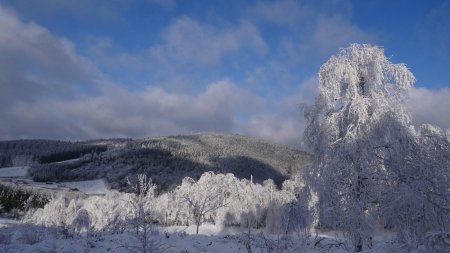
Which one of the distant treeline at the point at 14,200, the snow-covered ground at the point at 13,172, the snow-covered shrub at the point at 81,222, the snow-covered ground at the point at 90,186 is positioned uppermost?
the snow-covered ground at the point at 13,172

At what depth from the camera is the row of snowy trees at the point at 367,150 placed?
1527cm

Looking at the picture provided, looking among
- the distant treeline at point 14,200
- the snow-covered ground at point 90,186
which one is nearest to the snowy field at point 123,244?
the distant treeline at point 14,200

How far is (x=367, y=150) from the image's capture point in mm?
17422

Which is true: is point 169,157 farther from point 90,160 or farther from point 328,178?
point 328,178

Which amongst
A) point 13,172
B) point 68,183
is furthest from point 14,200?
point 13,172

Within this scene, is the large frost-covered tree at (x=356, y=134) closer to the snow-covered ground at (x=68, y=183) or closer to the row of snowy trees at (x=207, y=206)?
the row of snowy trees at (x=207, y=206)

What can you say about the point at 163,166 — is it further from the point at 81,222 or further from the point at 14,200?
the point at 81,222

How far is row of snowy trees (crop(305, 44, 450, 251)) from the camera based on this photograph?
15273 mm

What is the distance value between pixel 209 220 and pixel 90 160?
12155 centimetres

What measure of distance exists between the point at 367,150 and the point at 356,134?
34.2 inches

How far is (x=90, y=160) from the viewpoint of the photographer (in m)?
169

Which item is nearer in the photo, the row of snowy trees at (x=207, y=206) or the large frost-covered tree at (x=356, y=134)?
the large frost-covered tree at (x=356, y=134)

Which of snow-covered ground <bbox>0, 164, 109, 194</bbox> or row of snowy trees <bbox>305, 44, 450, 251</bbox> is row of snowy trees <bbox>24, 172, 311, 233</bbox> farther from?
snow-covered ground <bbox>0, 164, 109, 194</bbox>

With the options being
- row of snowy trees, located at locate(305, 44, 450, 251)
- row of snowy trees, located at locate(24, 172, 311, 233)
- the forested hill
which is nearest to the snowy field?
row of snowy trees, located at locate(305, 44, 450, 251)
